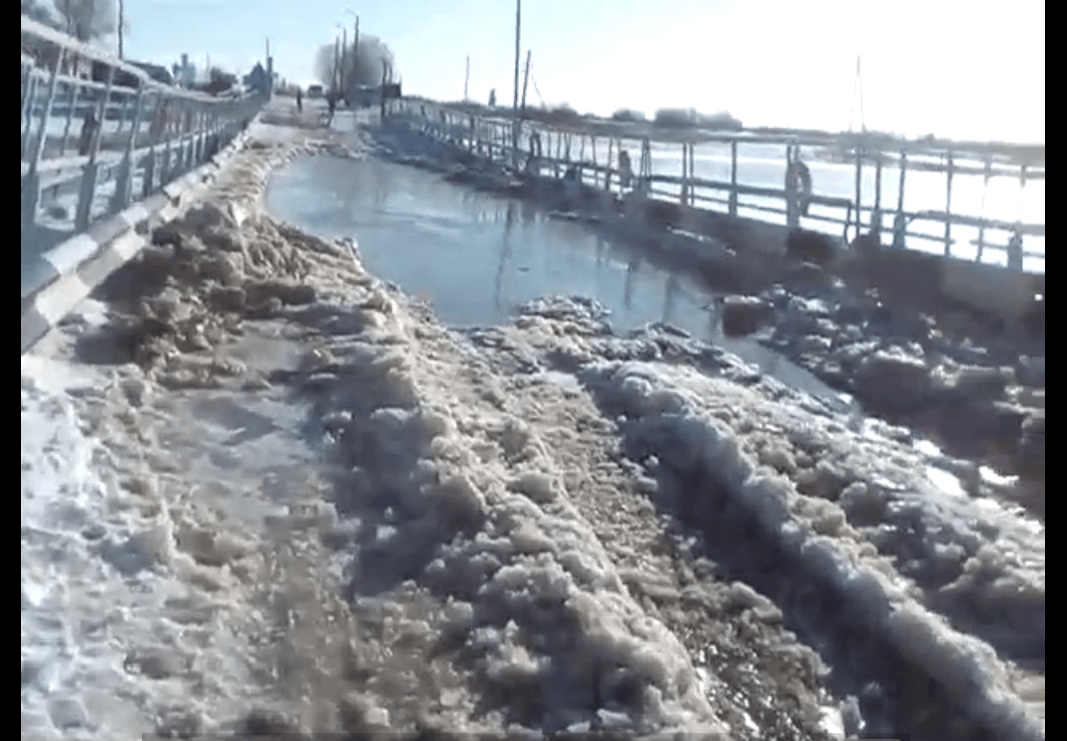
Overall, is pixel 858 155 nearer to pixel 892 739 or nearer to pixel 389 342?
pixel 389 342

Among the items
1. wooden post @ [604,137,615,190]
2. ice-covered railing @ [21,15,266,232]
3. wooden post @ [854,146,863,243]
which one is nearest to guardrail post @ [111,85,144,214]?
ice-covered railing @ [21,15,266,232]

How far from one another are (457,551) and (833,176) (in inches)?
1282

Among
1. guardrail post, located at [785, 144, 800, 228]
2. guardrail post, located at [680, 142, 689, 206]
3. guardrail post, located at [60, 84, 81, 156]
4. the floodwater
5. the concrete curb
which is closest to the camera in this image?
the concrete curb

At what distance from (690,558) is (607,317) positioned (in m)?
7.42

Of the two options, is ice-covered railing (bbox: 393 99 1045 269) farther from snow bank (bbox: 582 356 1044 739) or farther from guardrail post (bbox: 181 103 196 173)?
guardrail post (bbox: 181 103 196 173)

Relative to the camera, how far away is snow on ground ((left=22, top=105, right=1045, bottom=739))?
5.34 meters

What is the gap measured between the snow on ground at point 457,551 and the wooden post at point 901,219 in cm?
895

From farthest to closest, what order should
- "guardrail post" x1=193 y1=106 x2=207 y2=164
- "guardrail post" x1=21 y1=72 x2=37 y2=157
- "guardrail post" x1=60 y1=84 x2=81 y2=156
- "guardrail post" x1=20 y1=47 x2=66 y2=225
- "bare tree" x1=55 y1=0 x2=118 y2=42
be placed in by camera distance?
"bare tree" x1=55 y1=0 x2=118 y2=42 < "guardrail post" x1=193 y1=106 x2=207 y2=164 < "guardrail post" x1=60 y1=84 x2=81 y2=156 < "guardrail post" x1=20 y1=47 x2=66 y2=225 < "guardrail post" x1=21 y1=72 x2=37 y2=157

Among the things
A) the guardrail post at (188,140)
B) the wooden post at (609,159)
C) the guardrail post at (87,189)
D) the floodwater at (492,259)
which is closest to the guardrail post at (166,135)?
the guardrail post at (188,140)

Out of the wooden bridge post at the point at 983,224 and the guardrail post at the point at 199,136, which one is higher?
the guardrail post at the point at 199,136

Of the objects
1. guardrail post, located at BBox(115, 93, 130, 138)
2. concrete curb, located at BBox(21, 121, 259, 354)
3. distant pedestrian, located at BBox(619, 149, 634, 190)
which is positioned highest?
distant pedestrian, located at BBox(619, 149, 634, 190)

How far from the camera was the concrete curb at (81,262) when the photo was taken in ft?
23.8

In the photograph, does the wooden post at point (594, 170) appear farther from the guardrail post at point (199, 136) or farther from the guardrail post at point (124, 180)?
the guardrail post at point (124, 180)
